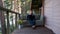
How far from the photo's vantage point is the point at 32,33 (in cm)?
454

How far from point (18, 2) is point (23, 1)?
0.64 metres

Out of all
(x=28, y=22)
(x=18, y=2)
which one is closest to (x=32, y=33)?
(x=28, y=22)

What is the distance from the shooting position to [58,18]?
424 centimetres

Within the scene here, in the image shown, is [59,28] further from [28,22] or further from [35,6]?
[35,6]

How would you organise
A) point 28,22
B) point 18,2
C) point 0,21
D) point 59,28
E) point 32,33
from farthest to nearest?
point 18,2 → point 28,22 → point 32,33 → point 59,28 → point 0,21

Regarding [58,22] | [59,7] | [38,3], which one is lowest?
[58,22]

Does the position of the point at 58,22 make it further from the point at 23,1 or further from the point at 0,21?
the point at 23,1

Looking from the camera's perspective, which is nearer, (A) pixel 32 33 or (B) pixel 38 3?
(A) pixel 32 33

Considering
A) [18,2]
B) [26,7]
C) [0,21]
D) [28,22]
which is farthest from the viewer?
[26,7]

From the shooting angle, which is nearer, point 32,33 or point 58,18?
point 58,18

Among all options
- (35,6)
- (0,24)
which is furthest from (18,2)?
(0,24)

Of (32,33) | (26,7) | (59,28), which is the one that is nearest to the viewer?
(59,28)

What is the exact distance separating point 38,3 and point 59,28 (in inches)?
264

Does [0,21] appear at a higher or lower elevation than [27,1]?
lower
